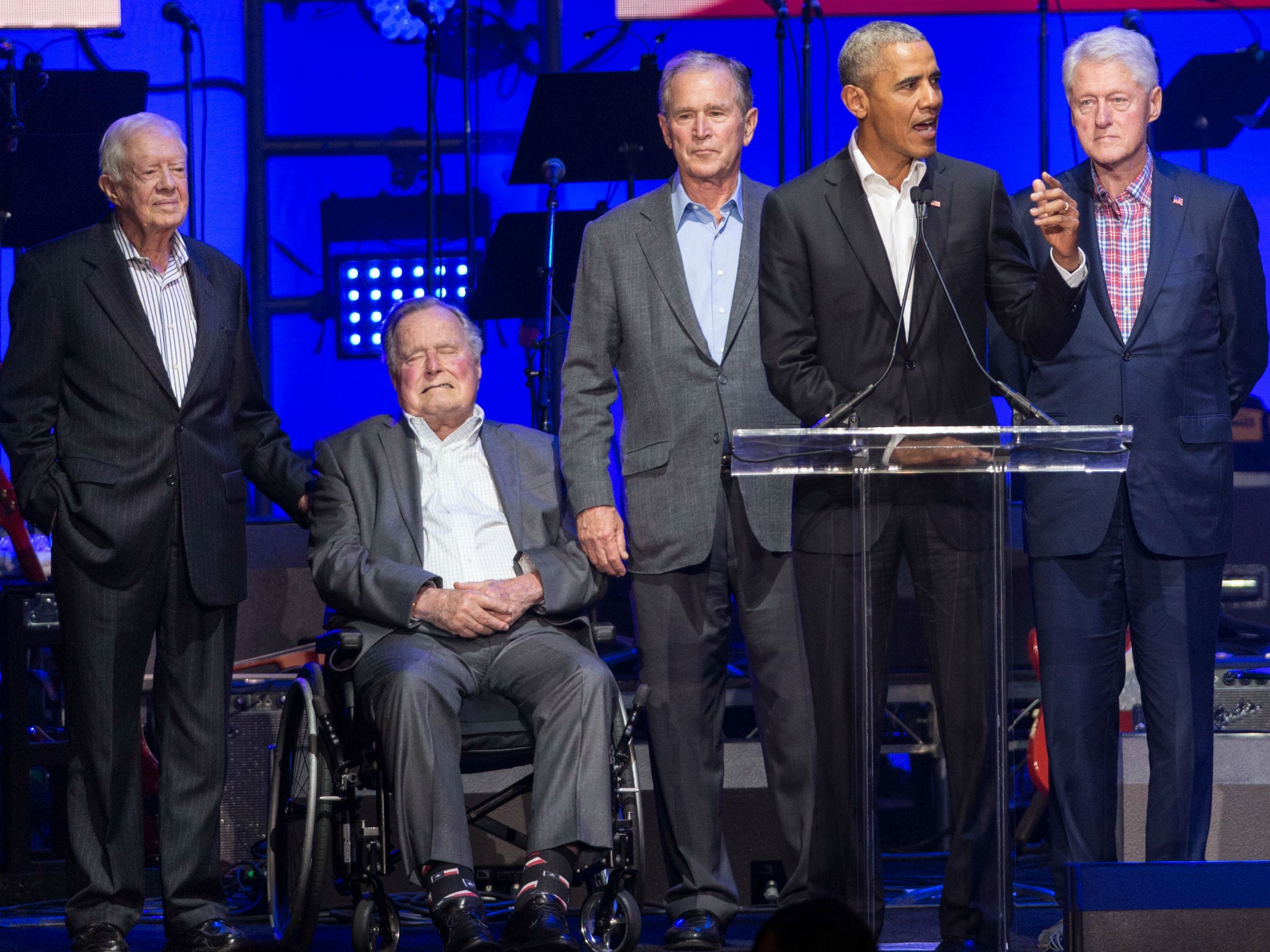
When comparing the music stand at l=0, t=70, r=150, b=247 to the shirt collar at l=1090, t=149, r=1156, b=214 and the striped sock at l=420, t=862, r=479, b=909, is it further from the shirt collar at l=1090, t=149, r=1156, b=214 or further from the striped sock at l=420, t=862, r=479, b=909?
the shirt collar at l=1090, t=149, r=1156, b=214

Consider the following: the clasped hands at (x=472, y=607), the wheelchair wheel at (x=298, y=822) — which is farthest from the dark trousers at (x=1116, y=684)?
the wheelchair wheel at (x=298, y=822)

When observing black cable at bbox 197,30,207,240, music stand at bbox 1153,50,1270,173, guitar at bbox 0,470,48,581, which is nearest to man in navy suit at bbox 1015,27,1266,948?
guitar at bbox 0,470,48,581

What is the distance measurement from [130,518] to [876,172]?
1.73 m

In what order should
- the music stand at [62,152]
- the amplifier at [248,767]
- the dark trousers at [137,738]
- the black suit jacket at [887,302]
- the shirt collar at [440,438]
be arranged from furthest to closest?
1. the music stand at [62,152]
2. the amplifier at [248,767]
3. the shirt collar at [440,438]
4. the dark trousers at [137,738]
5. the black suit jacket at [887,302]

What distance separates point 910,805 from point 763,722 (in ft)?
4.77

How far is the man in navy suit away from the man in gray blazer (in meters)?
0.56

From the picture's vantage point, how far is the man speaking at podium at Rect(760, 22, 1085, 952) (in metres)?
2.52

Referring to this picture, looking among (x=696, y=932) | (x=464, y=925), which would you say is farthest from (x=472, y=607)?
(x=696, y=932)

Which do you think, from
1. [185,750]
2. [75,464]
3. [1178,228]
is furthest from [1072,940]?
[75,464]

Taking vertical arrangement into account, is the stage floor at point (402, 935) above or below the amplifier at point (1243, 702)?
below

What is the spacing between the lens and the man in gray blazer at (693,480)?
10.5 ft

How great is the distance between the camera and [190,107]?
657 centimetres

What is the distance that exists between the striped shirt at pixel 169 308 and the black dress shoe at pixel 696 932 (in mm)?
1572

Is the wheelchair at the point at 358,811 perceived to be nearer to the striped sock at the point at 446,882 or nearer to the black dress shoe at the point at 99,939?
the striped sock at the point at 446,882
